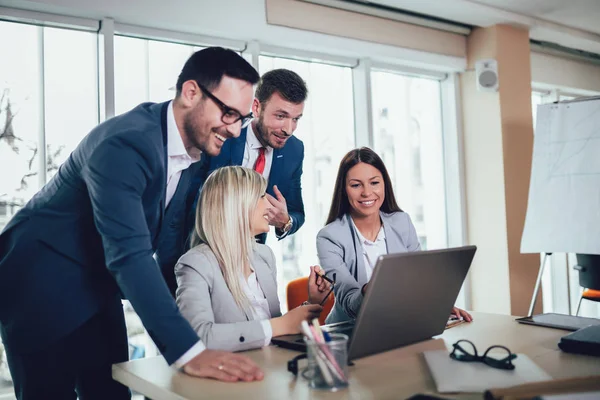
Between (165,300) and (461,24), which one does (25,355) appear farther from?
(461,24)

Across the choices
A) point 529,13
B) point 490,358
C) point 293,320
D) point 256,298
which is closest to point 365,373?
point 490,358

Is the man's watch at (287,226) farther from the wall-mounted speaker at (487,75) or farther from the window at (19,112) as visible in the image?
the wall-mounted speaker at (487,75)

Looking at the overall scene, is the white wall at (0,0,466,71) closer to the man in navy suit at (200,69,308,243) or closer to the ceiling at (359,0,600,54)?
the ceiling at (359,0,600,54)

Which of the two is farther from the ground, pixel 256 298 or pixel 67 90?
pixel 67 90

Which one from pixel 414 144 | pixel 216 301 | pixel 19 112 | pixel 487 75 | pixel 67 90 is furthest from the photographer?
pixel 414 144

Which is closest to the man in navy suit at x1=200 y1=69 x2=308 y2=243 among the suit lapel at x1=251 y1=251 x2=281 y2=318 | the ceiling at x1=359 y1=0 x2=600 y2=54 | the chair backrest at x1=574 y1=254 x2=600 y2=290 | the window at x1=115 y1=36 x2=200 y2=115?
the suit lapel at x1=251 y1=251 x2=281 y2=318

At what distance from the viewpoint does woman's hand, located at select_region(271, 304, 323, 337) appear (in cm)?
157

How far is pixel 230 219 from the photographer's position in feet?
5.98

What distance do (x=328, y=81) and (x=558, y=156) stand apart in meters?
1.61

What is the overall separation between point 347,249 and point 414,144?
2.58m

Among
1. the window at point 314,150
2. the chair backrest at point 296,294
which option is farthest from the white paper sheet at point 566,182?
the chair backrest at point 296,294

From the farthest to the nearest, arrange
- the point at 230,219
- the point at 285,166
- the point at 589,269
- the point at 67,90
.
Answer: the point at 589,269, the point at 67,90, the point at 285,166, the point at 230,219

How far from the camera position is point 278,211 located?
210 cm

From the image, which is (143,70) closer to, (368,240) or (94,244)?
(368,240)
